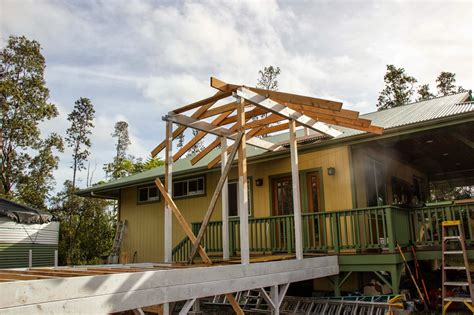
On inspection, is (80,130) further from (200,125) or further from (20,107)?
(200,125)

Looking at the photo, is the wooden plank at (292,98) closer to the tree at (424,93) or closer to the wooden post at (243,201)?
the wooden post at (243,201)

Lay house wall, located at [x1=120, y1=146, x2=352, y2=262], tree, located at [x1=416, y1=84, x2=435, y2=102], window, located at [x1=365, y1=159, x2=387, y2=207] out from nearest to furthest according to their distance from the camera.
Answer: house wall, located at [x1=120, y1=146, x2=352, y2=262]
window, located at [x1=365, y1=159, x2=387, y2=207]
tree, located at [x1=416, y1=84, x2=435, y2=102]

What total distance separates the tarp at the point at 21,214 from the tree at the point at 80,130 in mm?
12198

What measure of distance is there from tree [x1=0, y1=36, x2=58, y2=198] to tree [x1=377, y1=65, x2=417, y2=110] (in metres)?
23.6

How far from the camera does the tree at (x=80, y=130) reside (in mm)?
25688

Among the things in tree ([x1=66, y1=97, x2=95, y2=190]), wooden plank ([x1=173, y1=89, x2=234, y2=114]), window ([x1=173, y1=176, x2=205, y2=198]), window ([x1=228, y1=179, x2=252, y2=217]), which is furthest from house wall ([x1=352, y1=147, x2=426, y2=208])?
tree ([x1=66, y1=97, x2=95, y2=190])

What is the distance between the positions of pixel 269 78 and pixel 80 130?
15.7 meters

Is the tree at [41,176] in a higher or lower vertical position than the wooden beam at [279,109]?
higher

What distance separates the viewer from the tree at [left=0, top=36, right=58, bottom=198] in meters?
22.3

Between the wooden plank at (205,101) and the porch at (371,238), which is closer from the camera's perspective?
the wooden plank at (205,101)

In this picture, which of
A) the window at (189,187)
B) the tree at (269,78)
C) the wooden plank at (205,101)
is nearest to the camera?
the wooden plank at (205,101)

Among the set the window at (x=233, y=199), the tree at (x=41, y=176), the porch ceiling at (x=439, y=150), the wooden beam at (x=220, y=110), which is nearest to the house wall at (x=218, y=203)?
the window at (x=233, y=199)

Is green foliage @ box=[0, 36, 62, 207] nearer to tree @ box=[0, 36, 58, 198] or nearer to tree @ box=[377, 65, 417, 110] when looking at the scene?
tree @ box=[0, 36, 58, 198]

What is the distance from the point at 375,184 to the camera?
10391 millimetres
